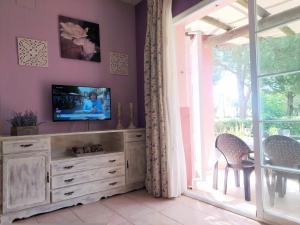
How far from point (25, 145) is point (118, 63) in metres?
1.71

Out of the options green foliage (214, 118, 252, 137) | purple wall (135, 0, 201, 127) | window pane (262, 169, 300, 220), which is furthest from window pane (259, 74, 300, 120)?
green foliage (214, 118, 252, 137)

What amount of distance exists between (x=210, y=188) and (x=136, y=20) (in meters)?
2.73

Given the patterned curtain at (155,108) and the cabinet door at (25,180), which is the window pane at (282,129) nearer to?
the patterned curtain at (155,108)

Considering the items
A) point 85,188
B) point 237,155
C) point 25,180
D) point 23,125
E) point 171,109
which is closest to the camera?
point 25,180

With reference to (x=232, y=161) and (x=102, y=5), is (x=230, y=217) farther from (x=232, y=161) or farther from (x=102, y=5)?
Answer: (x=102, y=5)

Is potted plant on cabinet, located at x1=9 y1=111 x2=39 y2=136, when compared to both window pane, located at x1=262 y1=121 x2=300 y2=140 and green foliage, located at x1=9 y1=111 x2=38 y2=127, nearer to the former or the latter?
green foliage, located at x1=9 y1=111 x2=38 y2=127

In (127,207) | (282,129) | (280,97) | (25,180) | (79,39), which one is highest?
(79,39)

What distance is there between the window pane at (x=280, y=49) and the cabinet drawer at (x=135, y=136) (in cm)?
166

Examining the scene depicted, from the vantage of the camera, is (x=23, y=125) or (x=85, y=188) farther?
(x=85, y=188)

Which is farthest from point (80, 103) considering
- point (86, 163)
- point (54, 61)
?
point (86, 163)

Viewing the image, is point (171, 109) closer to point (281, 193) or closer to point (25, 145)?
point (281, 193)

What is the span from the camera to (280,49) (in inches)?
81.0

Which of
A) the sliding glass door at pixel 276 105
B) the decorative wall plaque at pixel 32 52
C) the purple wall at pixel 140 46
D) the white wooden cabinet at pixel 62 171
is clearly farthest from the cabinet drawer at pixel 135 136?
the sliding glass door at pixel 276 105

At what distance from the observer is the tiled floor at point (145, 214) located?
7.22 ft
